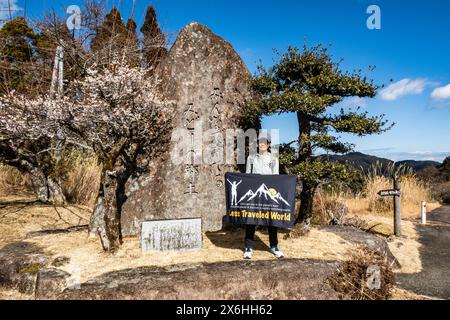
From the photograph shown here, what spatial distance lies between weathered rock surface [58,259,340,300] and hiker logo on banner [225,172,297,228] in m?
0.74

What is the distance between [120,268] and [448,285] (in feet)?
16.0

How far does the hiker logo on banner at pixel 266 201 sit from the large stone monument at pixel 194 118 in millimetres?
1556

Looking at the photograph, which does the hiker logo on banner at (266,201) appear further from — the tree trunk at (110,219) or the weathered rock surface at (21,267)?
the weathered rock surface at (21,267)

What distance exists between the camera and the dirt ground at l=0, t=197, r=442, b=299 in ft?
15.8

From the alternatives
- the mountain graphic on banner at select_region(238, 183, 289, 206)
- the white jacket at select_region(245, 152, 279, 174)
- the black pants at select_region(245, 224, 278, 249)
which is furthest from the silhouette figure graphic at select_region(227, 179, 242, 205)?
the black pants at select_region(245, 224, 278, 249)

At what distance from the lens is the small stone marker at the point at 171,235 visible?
524cm

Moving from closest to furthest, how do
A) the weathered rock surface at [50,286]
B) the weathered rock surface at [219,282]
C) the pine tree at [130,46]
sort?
1. the weathered rock surface at [219,282]
2. the weathered rock surface at [50,286]
3. the pine tree at [130,46]

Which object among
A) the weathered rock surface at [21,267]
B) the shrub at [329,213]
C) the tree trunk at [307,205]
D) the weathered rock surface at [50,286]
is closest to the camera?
the weathered rock surface at [50,286]

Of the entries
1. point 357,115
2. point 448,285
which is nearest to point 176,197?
point 357,115

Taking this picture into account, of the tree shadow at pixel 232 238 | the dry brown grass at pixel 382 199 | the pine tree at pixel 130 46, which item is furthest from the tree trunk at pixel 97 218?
the dry brown grass at pixel 382 199

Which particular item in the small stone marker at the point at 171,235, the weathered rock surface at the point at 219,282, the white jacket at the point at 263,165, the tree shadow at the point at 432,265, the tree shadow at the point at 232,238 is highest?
the white jacket at the point at 263,165

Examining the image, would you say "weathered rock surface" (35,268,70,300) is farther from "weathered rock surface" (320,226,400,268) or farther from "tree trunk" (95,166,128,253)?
"weathered rock surface" (320,226,400,268)
